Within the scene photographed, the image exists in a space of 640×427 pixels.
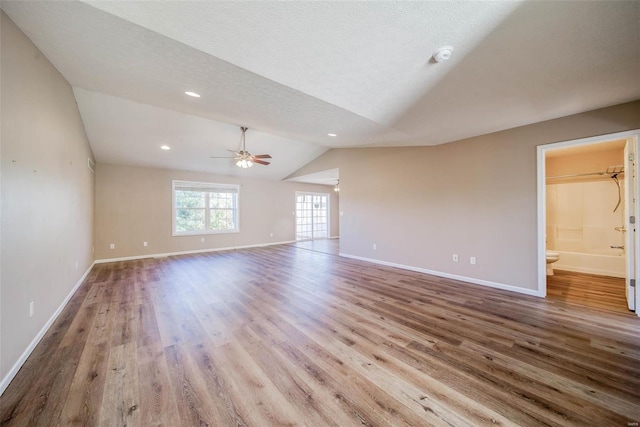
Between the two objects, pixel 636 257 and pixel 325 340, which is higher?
pixel 636 257

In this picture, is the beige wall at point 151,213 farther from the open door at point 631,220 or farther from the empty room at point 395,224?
the open door at point 631,220

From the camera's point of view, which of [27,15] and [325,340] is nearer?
[27,15]

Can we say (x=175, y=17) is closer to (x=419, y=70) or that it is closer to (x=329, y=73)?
(x=329, y=73)

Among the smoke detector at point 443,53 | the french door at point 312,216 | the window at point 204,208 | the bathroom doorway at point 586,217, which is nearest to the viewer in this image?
the smoke detector at point 443,53

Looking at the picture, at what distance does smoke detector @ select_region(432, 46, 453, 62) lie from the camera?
1781mm

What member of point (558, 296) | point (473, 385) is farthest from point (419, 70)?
point (558, 296)

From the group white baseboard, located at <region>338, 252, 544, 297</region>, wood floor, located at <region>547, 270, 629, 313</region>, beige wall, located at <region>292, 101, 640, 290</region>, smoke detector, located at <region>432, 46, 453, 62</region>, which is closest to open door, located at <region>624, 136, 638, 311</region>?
wood floor, located at <region>547, 270, 629, 313</region>

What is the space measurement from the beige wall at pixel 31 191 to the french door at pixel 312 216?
673 cm

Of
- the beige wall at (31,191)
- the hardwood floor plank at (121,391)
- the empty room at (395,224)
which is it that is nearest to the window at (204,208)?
the empty room at (395,224)

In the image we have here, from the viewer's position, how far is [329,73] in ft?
7.00

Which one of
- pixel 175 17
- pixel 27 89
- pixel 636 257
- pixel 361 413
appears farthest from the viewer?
pixel 636 257

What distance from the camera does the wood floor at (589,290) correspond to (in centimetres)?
293

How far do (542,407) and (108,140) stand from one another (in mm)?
6955

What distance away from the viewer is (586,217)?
450 centimetres
